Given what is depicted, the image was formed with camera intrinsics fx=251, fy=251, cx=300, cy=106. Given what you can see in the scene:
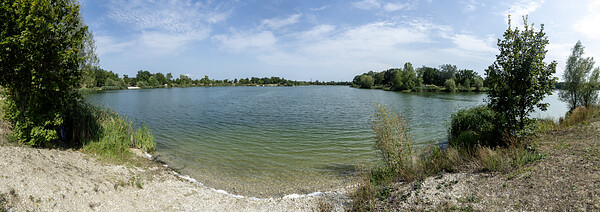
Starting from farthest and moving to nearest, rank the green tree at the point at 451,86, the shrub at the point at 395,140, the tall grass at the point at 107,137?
the green tree at the point at 451,86, the tall grass at the point at 107,137, the shrub at the point at 395,140

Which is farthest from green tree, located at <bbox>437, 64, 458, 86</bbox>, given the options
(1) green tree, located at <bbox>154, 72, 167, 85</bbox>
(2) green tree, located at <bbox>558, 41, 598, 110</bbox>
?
(1) green tree, located at <bbox>154, 72, 167, 85</bbox>

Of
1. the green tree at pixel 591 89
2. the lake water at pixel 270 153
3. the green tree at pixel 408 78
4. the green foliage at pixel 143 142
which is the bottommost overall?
the lake water at pixel 270 153

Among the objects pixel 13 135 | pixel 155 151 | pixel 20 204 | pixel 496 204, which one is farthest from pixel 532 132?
pixel 13 135

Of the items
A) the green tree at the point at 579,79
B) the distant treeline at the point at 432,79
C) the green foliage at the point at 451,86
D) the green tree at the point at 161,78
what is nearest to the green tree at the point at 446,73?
the distant treeline at the point at 432,79

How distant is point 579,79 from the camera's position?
856 inches

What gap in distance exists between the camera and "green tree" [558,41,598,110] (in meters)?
21.6

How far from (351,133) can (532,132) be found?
10880 millimetres

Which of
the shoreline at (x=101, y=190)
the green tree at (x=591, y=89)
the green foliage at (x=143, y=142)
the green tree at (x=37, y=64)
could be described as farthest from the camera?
the green tree at (x=591, y=89)

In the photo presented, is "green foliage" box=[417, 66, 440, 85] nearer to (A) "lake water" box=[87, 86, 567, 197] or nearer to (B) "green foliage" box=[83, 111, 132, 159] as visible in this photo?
(A) "lake water" box=[87, 86, 567, 197]

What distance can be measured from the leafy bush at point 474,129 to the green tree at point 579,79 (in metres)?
15.1

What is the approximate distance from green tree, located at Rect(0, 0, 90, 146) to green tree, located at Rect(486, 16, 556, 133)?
17.4 meters

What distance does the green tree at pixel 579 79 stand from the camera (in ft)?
70.8

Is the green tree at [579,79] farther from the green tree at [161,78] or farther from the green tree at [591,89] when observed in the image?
the green tree at [161,78]

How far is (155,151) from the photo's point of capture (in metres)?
13.9
